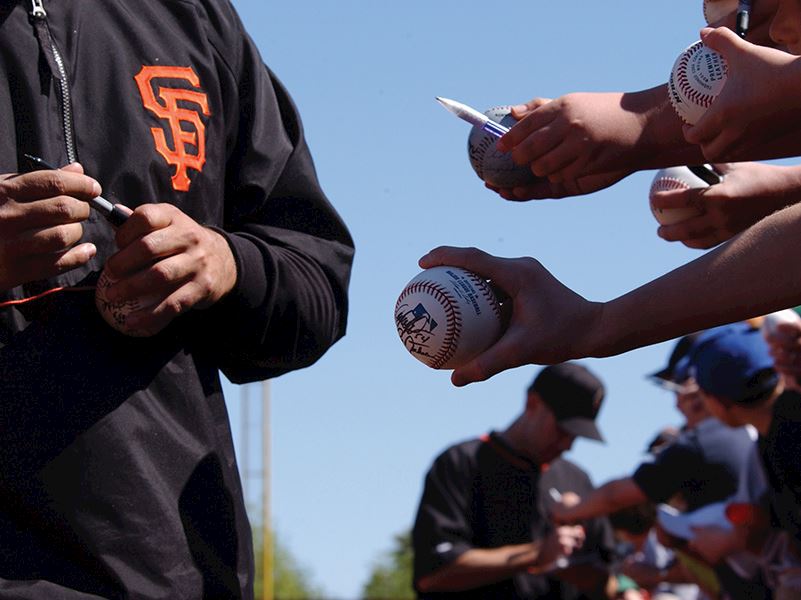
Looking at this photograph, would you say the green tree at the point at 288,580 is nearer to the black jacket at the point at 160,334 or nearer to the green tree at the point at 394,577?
the green tree at the point at 394,577

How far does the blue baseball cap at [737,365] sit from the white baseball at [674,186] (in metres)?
2.21

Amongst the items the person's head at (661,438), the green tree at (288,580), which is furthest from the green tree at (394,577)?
the person's head at (661,438)

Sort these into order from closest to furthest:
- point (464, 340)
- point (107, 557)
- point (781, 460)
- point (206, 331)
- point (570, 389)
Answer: point (107, 557), point (464, 340), point (206, 331), point (781, 460), point (570, 389)

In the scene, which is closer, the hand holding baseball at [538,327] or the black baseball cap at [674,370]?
the hand holding baseball at [538,327]

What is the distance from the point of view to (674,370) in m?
8.48

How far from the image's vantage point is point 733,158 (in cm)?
266

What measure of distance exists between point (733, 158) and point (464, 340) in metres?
0.64

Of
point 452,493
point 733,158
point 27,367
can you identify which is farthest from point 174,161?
point 452,493

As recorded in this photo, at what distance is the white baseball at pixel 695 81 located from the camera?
295 cm

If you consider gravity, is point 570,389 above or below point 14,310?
below

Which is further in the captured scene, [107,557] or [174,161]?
[174,161]

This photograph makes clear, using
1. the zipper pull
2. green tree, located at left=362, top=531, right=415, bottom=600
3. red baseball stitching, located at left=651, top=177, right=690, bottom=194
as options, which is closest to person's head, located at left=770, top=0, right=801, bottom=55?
red baseball stitching, located at left=651, top=177, right=690, bottom=194

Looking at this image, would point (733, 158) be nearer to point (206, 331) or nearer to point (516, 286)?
point (516, 286)

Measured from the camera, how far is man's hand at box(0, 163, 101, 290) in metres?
2.45
